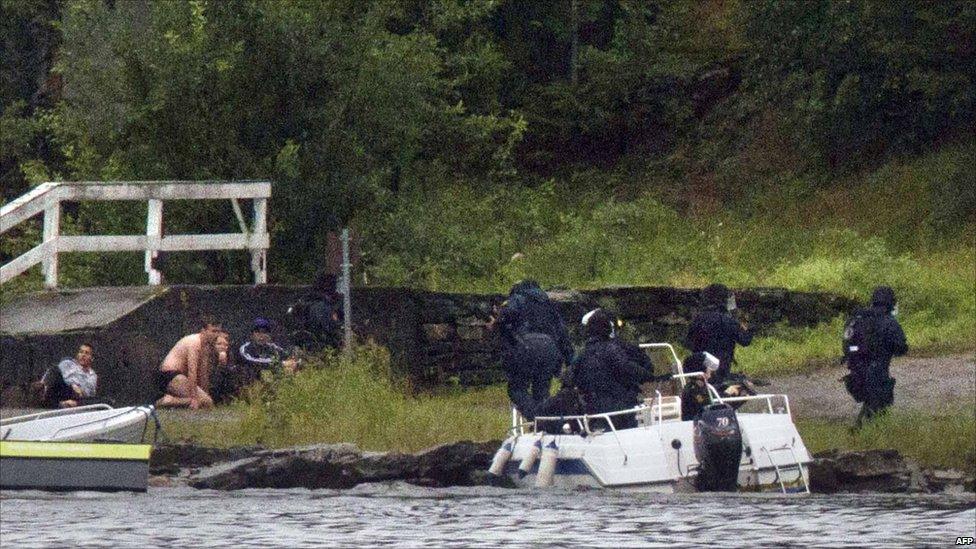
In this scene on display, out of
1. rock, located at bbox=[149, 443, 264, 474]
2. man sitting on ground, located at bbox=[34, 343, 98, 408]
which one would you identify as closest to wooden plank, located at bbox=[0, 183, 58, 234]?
man sitting on ground, located at bbox=[34, 343, 98, 408]

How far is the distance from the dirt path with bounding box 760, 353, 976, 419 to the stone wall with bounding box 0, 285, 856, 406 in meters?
2.15

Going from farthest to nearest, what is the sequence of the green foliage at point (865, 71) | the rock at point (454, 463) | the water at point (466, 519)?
the green foliage at point (865, 71)
the rock at point (454, 463)
the water at point (466, 519)

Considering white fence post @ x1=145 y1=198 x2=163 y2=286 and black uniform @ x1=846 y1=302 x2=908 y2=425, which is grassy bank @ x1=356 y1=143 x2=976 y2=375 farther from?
black uniform @ x1=846 y1=302 x2=908 y2=425

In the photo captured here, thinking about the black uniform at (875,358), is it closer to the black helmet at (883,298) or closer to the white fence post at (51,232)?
the black helmet at (883,298)

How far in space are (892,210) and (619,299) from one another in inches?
335

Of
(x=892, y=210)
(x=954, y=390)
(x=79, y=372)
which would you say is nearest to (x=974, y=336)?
(x=954, y=390)

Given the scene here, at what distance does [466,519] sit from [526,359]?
10.2 feet

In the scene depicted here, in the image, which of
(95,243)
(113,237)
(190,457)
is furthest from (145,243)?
(190,457)

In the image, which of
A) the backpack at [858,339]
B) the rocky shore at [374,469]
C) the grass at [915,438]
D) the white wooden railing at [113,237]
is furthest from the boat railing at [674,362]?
the white wooden railing at [113,237]

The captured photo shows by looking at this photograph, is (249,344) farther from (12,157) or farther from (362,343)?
(12,157)

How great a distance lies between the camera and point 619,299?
24.8 meters

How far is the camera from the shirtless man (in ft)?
68.9

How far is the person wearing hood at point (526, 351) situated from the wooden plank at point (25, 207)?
5293 millimetres

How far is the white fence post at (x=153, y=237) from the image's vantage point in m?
22.0
